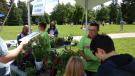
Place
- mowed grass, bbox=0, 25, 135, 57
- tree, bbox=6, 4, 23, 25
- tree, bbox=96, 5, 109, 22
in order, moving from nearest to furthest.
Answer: mowed grass, bbox=0, 25, 135, 57 → tree, bbox=6, 4, 23, 25 → tree, bbox=96, 5, 109, 22

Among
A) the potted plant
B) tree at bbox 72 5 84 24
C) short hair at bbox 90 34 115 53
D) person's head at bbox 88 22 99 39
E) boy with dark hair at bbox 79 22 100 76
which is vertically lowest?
tree at bbox 72 5 84 24

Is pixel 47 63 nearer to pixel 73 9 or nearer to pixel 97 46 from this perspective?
pixel 97 46

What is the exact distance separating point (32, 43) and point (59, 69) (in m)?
2.97

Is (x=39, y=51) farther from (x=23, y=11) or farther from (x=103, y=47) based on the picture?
(x=23, y=11)

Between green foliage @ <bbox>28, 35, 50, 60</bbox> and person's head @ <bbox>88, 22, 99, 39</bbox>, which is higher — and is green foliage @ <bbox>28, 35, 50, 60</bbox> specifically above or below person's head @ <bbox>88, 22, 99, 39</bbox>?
below

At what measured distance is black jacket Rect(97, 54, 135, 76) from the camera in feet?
10.7

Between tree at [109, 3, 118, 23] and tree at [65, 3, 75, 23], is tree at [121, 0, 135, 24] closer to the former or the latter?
tree at [109, 3, 118, 23]

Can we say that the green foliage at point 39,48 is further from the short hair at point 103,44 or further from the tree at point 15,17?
the tree at point 15,17

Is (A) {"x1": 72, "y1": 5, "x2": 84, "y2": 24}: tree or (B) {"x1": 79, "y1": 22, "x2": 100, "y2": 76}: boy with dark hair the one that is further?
(A) {"x1": 72, "y1": 5, "x2": 84, "y2": 24}: tree

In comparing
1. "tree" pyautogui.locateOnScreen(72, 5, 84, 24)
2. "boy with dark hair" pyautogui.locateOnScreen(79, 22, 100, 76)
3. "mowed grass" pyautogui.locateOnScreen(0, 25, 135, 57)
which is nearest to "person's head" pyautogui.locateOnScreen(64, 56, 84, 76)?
"boy with dark hair" pyautogui.locateOnScreen(79, 22, 100, 76)

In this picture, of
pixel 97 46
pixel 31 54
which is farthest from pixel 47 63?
pixel 97 46

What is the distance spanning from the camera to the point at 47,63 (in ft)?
29.3

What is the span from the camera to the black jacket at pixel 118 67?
129 inches

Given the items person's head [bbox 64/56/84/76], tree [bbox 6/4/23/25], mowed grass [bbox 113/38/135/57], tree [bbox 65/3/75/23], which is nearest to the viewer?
person's head [bbox 64/56/84/76]
